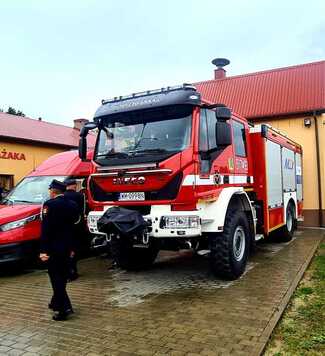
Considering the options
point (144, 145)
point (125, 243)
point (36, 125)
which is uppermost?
point (36, 125)

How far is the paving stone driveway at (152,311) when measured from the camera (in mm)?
4531

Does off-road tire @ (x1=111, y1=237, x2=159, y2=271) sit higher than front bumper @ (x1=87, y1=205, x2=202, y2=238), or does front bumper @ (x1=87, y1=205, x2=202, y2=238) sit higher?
front bumper @ (x1=87, y1=205, x2=202, y2=238)

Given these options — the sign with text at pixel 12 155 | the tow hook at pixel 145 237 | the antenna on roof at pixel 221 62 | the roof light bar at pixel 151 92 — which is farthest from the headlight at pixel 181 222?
the antenna on roof at pixel 221 62

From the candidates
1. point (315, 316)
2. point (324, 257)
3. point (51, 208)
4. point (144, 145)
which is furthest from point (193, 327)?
point (324, 257)

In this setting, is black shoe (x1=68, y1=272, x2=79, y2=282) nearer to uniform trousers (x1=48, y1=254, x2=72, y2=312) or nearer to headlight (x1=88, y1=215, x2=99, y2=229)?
headlight (x1=88, y1=215, x2=99, y2=229)

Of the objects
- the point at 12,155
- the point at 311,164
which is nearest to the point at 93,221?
the point at 311,164

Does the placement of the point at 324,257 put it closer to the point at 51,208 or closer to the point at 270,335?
the point at 270,335

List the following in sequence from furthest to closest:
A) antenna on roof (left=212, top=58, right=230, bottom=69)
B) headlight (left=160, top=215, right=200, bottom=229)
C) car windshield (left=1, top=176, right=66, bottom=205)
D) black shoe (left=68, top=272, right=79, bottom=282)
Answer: antenna on roof (left=212, top=58, right=230, bottom=69) → car windshield (left=1, top=176, right=66, bottom=205) → black shoe (left=68, top=272, right=79, bottom=282) → headlight (left=160, top=215, right=200, bottom=229)

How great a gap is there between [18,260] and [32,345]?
391cm

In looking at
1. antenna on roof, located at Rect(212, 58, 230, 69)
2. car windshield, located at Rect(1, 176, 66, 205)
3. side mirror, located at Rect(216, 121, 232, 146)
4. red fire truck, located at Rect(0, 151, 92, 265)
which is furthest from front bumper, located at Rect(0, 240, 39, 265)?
antenna on roof, located at Rect(212, 58, 230, 69)

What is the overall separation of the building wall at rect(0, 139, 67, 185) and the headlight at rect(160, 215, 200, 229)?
13.2 meters

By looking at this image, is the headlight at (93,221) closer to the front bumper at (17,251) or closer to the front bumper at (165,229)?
the front bumper at (165,229)

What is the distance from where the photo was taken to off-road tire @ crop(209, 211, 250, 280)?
6.94m

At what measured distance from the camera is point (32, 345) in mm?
4594
